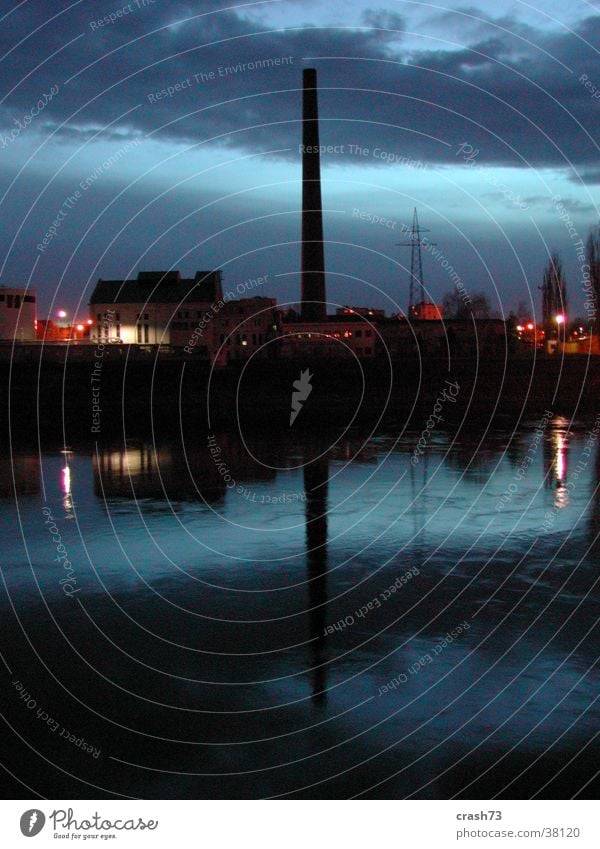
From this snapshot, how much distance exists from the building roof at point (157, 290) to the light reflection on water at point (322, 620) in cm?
6993

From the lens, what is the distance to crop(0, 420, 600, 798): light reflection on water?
1169cm

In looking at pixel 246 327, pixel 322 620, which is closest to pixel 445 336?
pixel 246 327

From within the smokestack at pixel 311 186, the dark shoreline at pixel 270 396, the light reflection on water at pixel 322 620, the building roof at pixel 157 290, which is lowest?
the light reflection on water at pixel 322 620

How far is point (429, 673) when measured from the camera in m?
14.0

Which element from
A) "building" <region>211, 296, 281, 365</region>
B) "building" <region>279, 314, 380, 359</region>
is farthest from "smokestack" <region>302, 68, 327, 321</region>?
"building" <region>211, 296, 281, 365</region>

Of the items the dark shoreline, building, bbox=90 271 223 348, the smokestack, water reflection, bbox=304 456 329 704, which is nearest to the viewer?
water reflection, bbox=304 456 329 704

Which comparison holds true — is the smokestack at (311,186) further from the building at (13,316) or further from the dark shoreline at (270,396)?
the building at (13,316)

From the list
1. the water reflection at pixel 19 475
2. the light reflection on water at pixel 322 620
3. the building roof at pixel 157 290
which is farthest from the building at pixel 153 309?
the light reflection on water at pixel 322 620

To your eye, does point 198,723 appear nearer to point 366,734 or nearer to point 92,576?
point 366,734

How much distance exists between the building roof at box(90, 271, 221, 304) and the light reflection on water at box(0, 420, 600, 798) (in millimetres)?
69931

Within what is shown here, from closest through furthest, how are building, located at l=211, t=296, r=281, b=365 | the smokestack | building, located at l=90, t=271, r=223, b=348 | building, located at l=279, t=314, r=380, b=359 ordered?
the smokestack
building, located at l=90, t=271, r=223, b=348
building, located at l=279, t=314, r=380, b=359
building, located at l=211, t=296, r=281, b=365

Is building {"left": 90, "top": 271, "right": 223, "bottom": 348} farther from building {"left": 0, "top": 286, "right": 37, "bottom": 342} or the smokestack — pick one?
the smokestack

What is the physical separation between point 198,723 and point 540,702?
4160 mm

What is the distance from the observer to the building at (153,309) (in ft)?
322
